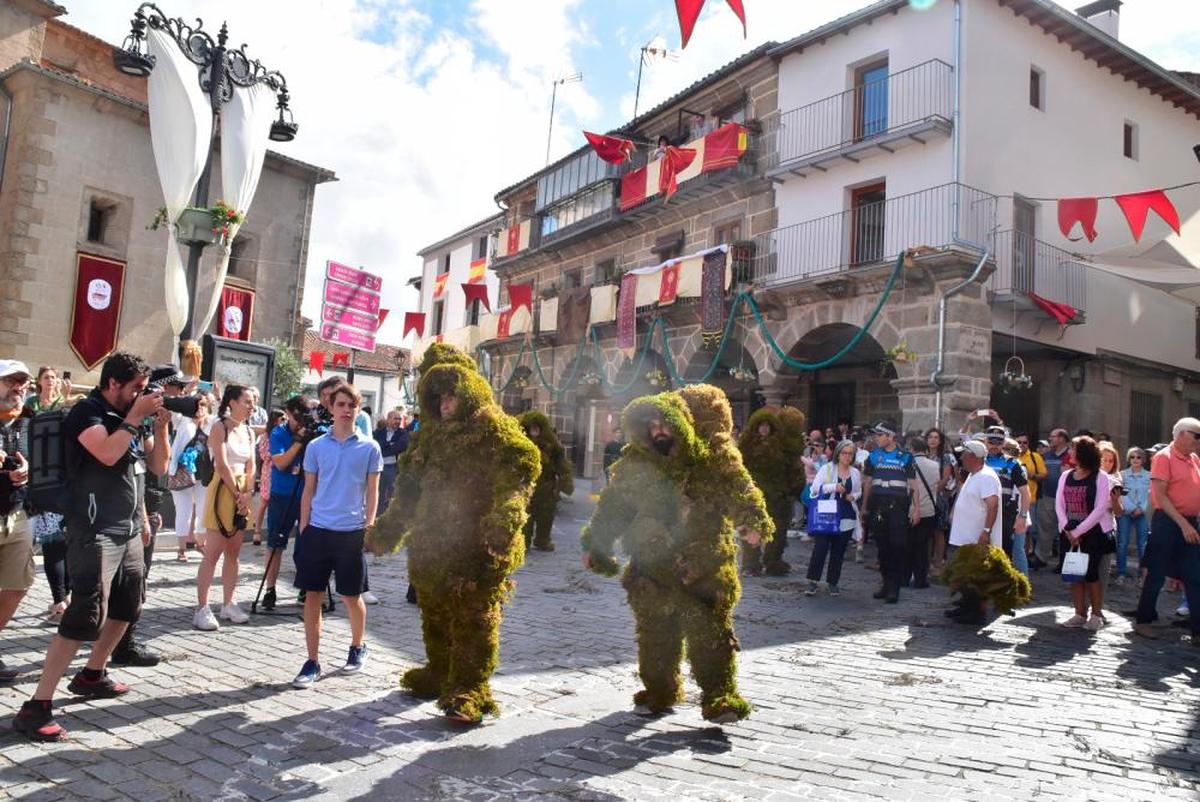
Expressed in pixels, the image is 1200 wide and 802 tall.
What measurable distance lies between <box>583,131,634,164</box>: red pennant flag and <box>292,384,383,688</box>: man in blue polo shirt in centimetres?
1627

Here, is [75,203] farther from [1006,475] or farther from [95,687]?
[1006,475]

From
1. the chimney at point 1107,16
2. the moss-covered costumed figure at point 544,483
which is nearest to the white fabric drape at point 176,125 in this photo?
the moss-covered costumed figure at point 544,483

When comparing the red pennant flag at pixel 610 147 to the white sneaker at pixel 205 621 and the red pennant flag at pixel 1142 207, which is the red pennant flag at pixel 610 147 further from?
the white sneaker at pixel 205 621

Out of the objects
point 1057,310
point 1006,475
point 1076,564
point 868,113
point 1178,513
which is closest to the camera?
point 1178,513

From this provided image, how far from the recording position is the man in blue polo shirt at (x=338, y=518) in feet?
16.0

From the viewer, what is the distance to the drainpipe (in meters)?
14.4

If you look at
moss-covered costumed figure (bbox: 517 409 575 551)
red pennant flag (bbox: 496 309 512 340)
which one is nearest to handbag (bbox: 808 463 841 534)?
moss-covered costumed figure (bbox: 517 409 575 551)

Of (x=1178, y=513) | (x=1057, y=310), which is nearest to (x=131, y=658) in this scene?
(x=1178, y=513)

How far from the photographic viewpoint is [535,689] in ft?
16.5

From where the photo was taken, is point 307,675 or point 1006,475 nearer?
point 307,675

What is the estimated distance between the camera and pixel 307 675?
190 inches

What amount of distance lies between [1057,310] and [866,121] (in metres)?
5.18

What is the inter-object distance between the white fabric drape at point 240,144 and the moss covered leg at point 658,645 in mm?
7287

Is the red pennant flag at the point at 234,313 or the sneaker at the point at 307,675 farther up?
the red pennant flag at the point at 234,313
